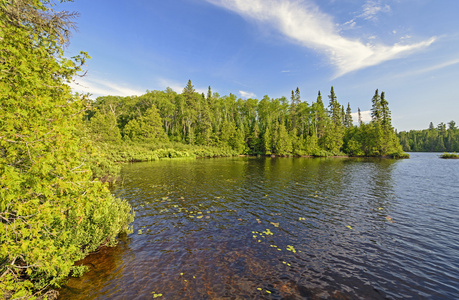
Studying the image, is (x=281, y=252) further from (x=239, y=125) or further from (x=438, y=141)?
(x=438, y=141)

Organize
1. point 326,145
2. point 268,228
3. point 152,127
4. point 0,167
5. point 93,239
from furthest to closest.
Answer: point 326,145, point 152,127, point 268,228, point 93,239, point 0,167

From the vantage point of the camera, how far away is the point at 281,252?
8.90 meters

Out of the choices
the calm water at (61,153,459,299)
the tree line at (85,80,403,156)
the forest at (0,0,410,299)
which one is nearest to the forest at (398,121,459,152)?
the tree line at (85,80,403,156)

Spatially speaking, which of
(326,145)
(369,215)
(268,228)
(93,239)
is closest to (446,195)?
(369,215)

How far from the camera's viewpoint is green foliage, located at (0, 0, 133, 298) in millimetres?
4316

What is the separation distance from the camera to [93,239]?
25.5 ft

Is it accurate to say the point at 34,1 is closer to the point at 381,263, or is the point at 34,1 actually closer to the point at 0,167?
the point at 0,167

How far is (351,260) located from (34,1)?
49.0ft

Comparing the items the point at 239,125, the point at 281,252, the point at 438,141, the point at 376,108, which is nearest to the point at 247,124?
the point at 239,125

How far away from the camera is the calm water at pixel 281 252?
6.55 m

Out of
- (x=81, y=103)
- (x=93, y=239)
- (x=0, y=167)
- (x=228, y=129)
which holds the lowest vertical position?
(x=93, y=239)

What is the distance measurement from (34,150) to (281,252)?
31.8ft

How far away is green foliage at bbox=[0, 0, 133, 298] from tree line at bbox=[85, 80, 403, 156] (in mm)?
66687

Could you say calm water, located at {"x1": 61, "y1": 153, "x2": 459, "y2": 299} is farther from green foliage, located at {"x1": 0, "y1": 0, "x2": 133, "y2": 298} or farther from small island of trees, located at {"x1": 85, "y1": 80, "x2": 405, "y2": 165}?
small island of trees, located at {"x1": 85, "y1": 80, "x2": 405, "y2": 165}
